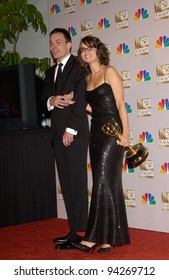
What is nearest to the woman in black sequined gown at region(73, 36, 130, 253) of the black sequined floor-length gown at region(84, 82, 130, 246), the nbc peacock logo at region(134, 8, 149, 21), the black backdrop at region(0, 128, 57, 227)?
the black sequined floor-length gown at region(84, 82, 130, 246)

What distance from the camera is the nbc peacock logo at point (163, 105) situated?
190 inches

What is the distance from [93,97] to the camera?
4344 millimetres

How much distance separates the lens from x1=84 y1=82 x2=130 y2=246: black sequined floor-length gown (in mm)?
4258

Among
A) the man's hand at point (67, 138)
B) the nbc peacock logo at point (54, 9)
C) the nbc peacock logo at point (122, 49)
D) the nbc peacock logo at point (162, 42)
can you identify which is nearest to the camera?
the man's hand at point (67, 138)

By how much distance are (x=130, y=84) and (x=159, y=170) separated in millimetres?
817

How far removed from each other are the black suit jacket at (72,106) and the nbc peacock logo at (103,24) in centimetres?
83

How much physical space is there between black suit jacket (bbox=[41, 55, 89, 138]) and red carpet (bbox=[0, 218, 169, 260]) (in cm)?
93

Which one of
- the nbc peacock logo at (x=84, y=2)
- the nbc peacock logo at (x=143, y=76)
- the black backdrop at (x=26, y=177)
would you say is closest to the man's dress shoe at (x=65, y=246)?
the black backdrop at (x=26, y=177)

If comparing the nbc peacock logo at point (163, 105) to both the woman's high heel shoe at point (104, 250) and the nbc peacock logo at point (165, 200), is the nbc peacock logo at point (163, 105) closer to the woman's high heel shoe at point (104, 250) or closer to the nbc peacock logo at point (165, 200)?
the nbc peacock logo at point (165, 200)

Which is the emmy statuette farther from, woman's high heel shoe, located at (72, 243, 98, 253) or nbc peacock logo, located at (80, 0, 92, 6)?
nbc peacock logo, located at (80, 0, 92, 6)
